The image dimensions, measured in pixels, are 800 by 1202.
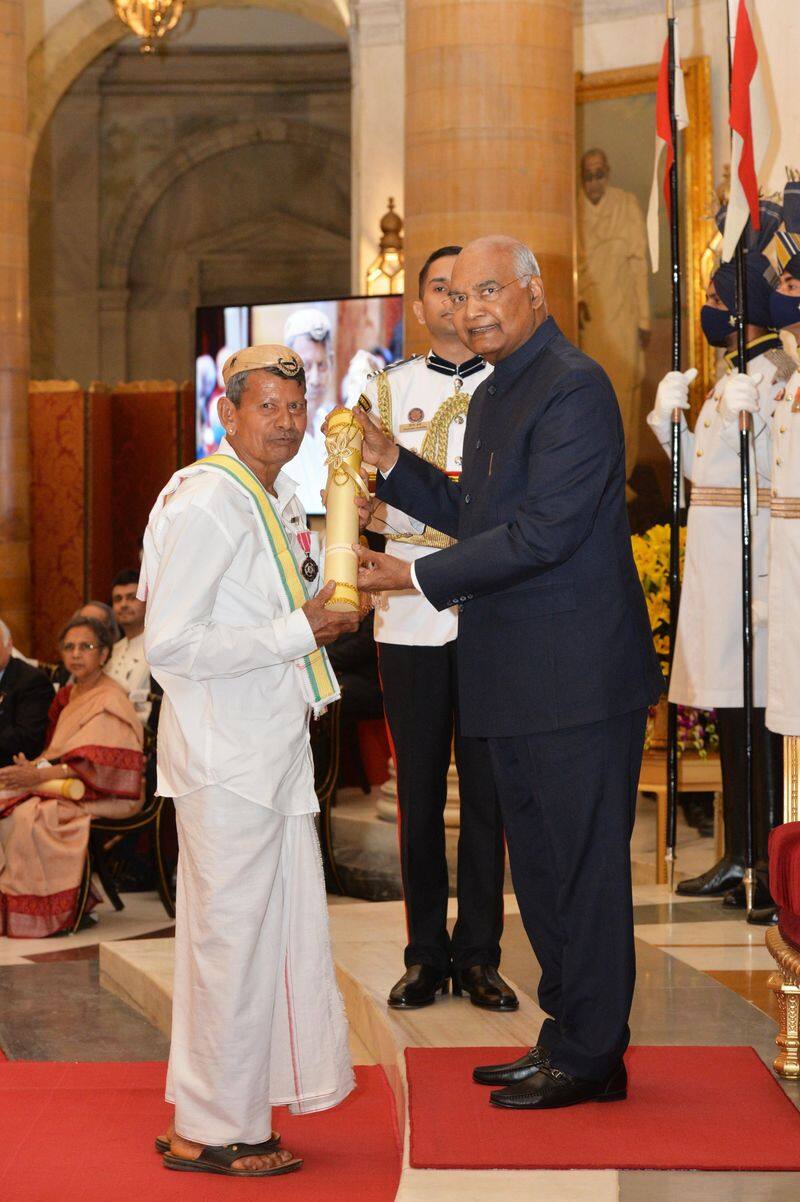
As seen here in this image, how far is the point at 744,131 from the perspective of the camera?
5.24 metres

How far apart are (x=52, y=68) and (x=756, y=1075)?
42.8 feet

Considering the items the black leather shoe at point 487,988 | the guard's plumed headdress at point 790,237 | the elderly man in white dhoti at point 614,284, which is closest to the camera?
the black leather shoe at point 487,988

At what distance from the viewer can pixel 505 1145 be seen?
324 centimetres

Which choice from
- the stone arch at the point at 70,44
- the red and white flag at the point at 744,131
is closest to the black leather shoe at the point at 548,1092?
the red and white flag at the point at 744,131

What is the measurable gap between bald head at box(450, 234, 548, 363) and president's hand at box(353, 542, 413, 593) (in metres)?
0.49

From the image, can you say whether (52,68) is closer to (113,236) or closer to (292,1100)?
(113,236)

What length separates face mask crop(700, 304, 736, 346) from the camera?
571 centimetres

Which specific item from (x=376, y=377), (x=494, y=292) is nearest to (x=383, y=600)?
(x=376, y=377)

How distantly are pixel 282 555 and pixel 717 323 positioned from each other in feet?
9.05

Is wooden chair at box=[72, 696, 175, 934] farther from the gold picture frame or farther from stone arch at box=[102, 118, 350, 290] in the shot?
stone arch at box=[102, 118, 350, 290]

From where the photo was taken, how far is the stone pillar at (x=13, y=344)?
1122 centimetres

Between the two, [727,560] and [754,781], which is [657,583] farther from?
[754,781]

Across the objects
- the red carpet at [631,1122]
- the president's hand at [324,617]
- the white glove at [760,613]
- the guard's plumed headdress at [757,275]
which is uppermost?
the guard's plumed headdress at [757,275]

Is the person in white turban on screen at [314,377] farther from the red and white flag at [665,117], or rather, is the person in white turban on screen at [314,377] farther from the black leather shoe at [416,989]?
the black leather shoe at [416,989]
